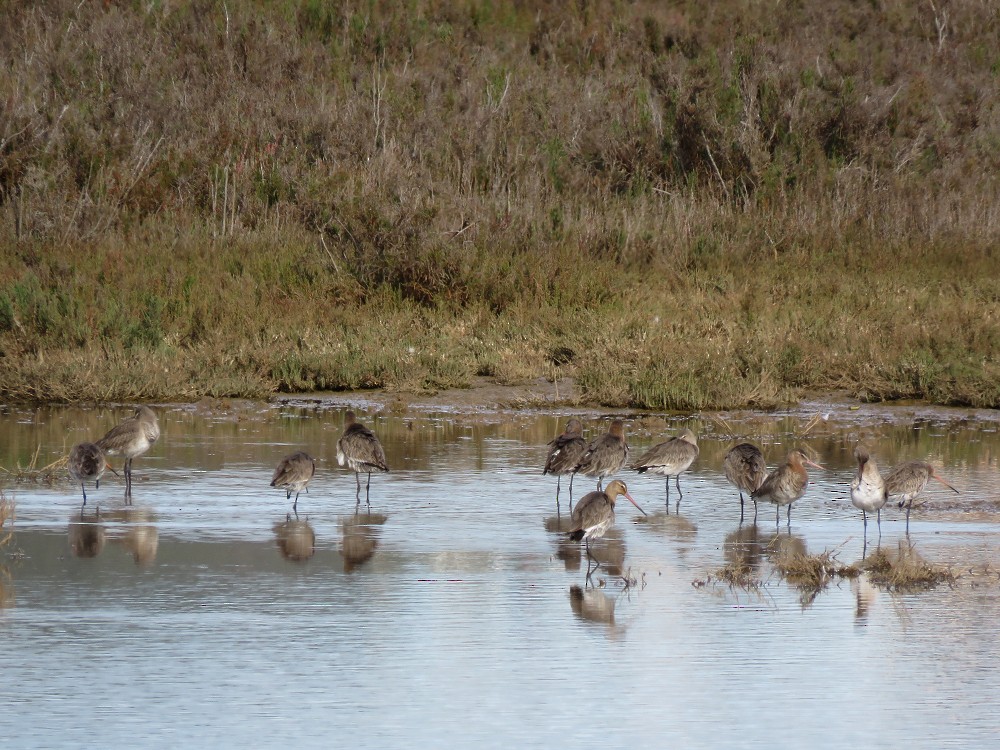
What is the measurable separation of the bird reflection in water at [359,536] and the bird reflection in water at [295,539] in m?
0.20

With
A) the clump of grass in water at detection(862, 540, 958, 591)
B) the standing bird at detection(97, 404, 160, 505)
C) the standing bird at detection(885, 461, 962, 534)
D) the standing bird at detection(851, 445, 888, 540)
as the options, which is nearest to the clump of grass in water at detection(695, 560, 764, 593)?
the clump of grass in water at detection(862, 540, 958, 591)

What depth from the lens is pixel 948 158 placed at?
31.1m

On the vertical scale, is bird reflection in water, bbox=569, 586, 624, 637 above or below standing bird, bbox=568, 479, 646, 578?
below

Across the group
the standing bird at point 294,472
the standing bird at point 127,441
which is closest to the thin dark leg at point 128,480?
the standing bird at point 127,441

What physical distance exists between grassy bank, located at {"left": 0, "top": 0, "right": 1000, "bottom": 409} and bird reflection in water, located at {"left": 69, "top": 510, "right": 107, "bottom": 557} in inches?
245

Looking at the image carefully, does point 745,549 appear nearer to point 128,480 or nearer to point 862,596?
point 862,596

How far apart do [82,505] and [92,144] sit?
659 inches

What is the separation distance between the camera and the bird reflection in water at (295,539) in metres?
9.84

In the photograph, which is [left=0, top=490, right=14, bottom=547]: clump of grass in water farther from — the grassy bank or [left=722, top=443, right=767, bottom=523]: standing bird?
the grassy bank

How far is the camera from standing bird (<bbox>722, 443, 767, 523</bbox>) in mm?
11242

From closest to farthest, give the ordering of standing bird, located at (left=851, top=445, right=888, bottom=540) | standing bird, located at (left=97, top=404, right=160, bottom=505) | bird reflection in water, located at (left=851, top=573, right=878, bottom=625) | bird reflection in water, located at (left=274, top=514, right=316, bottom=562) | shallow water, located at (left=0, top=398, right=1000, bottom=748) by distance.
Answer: shallow water, located at (left=0, top=398, right=1000, bottom=748)
bird reflection in water, located at (left=851, top=573, right=878, bottom=625)
bird reflection in water, located at (left=274, top=514, right=316, bottom=562)
standing bird, located at (left=851, top=445, right=888, bottom=540)
standing bird, located at (left=97, top=404, right=160, bottom=505)

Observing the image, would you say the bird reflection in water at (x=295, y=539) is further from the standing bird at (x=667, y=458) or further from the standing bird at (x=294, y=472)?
the standing bird at (x=667, y=458)

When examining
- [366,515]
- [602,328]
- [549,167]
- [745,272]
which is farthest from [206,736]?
[549,167]

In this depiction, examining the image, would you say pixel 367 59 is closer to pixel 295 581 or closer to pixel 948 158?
pixel 948 158
